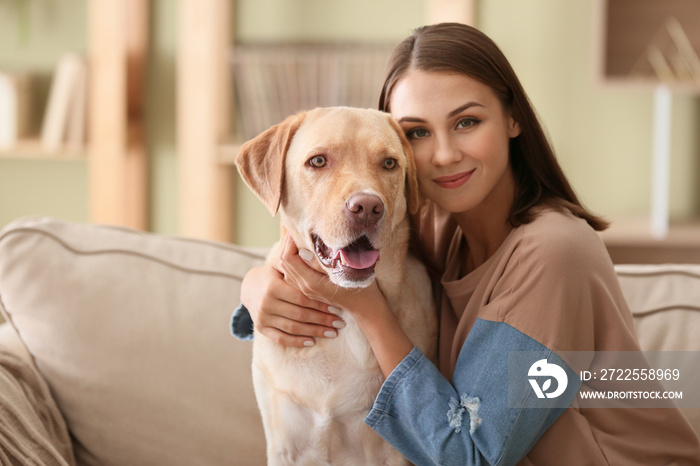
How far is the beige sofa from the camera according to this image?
162 centimetres

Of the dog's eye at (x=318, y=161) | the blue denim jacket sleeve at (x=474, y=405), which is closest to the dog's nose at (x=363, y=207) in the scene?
the dog's eye at (x=318, y=161)

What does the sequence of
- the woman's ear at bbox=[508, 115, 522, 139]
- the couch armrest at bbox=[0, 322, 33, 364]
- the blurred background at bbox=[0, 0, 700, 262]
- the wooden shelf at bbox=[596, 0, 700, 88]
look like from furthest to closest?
the blurred background at bbox=[0, 0, 700, 262]
the wooden shelf at bbox=[596, 0, 700, 88]
the couch armrest at bbox=[0, 322, 33, 364]
the woman's ear at bbox=[508, 115, 522, 139]

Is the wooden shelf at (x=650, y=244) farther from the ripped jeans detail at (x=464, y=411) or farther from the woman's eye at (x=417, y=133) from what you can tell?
the ripped jeans detail at (x=464, y=411)

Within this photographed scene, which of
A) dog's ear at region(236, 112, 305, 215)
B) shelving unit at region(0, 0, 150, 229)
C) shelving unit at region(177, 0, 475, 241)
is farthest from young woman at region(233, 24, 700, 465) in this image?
shelving unit at region(0, 0, 150, 229)

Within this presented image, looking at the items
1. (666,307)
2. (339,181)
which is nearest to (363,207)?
(339,181)

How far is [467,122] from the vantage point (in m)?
1.40

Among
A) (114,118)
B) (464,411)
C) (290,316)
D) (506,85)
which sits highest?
(506,85)

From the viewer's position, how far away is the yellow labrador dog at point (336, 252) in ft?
4.15

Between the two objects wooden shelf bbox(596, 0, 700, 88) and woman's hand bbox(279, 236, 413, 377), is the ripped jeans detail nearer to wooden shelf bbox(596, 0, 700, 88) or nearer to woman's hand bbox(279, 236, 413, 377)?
woman's hand bbox(279, 236, 413, 377)

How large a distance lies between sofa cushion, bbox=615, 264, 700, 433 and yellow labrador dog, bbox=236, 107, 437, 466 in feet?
2.02

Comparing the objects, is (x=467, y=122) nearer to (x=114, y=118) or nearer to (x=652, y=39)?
(x=652, y=39)

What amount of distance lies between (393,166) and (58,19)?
284 centimetres

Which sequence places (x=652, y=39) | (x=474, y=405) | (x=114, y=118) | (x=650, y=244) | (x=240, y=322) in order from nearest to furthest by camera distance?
1. (x=474, y=405)
2. (x=240, y=322)
3. (x=650, y=244)
4. (x=652, y=39)
5. (x=114, y=118)

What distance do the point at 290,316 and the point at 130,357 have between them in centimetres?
52
